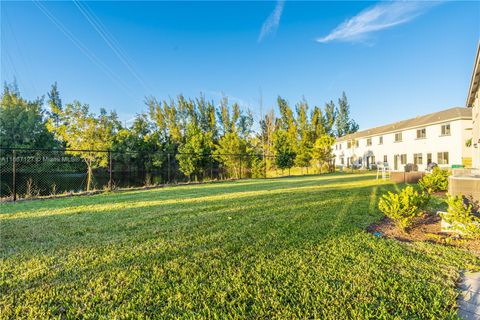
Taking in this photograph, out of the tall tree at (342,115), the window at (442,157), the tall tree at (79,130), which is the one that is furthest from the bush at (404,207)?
the tall tree at (342,115)

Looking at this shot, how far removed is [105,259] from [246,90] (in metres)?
26.5

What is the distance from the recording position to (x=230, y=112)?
3056cm

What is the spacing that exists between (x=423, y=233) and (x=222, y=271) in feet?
10.3

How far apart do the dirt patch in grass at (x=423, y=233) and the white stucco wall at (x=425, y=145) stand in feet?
55.9

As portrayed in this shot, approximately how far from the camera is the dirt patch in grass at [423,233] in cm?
286

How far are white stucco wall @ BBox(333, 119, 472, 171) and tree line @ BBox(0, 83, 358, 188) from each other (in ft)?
20.7

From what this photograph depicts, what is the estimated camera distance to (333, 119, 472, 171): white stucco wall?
630 inches

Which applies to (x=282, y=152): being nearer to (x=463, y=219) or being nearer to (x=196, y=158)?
(x=196, y=158)

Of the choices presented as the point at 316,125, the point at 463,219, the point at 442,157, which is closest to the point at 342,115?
the point at 316,125

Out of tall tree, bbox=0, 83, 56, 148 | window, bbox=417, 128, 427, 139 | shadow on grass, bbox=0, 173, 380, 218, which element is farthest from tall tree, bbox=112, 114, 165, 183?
window, bbox=417, 128, 427, 139

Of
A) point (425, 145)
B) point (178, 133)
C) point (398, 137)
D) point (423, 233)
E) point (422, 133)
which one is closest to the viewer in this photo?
point (423, 233)

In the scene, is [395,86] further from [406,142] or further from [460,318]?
[460,318]

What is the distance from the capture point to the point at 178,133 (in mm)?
29672

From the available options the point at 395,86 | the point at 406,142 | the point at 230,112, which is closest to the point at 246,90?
the point at 230,112
